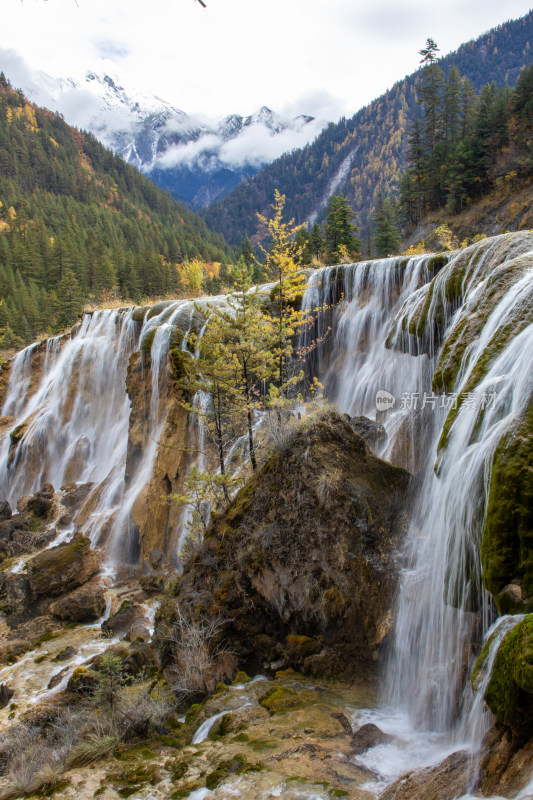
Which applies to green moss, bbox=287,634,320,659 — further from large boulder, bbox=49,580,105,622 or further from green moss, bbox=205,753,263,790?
large boulder, bbox=49,580,105,622

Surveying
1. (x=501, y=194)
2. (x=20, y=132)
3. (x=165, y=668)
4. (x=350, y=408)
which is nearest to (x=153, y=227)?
(x=20, y=132)

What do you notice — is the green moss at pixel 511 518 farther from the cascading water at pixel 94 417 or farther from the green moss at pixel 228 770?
the cascading water at pixel 94 417

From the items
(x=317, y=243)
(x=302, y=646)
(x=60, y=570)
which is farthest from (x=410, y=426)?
(x=317, y=243)

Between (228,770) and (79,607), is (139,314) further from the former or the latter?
(228,770)

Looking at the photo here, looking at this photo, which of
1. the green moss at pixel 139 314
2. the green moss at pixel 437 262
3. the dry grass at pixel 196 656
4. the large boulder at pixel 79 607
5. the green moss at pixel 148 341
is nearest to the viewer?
the dry grass at pixel 196 656

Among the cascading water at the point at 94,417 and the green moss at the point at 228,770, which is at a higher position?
the cascading water at the point at 94,417

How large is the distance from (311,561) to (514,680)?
400 centimetres

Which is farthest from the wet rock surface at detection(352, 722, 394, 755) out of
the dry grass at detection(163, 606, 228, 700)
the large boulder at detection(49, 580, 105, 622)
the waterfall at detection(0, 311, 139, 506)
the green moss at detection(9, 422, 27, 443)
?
the green moss at detection(9, 422, 27, 443)

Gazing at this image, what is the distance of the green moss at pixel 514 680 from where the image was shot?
311 centimetres

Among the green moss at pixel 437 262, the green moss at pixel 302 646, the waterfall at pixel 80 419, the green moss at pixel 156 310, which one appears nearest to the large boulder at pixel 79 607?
the waterfall at pixel 80 419

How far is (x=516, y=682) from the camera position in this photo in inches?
126

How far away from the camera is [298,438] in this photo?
7.98m

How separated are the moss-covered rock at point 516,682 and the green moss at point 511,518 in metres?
0.68

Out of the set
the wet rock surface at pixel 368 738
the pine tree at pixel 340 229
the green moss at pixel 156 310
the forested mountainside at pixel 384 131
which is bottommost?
the wet rock surface at pixel 368 738
